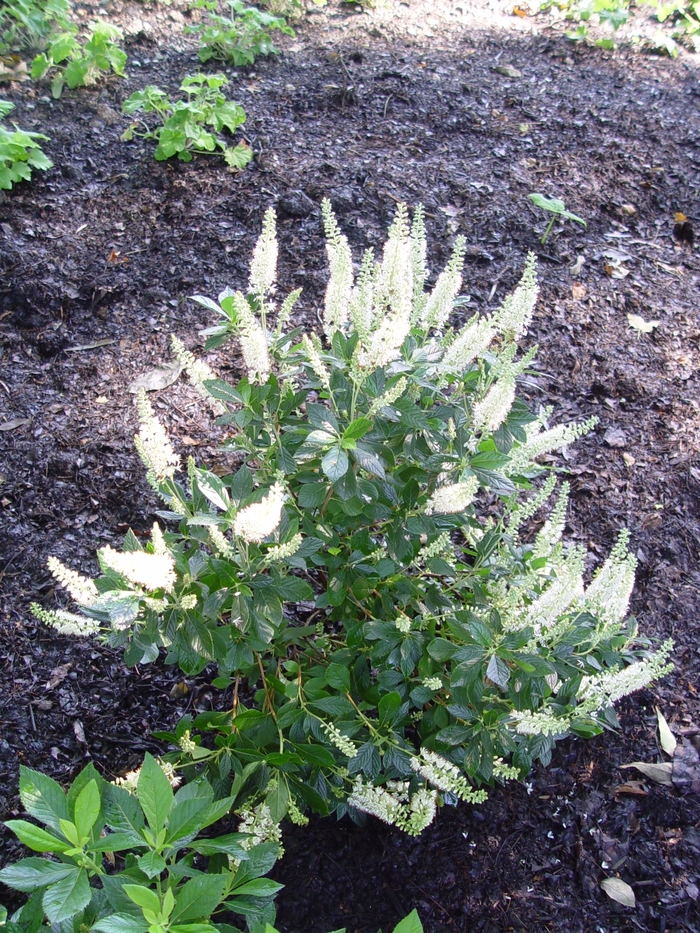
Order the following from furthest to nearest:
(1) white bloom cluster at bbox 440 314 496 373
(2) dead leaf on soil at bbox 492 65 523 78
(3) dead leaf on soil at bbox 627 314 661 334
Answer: (2) dead leaf on soil at bbox 492 65 523 78, (3) dead leaf on soil at bbox 627 314 661 334, (1) white bloom cluster at bbox 440 314 496 373

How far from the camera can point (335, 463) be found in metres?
1.65

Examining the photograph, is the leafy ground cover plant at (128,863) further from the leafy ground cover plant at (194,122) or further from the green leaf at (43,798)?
the leafy ground cover plant at (194,122)

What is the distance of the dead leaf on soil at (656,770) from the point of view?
2.49 m

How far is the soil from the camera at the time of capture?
229cm

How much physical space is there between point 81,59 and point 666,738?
218 inches

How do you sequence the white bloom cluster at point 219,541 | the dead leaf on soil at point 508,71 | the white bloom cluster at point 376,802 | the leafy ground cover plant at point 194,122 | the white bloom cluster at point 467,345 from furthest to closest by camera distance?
the dead leaf on soil at point 508,71 → the leafy ground cover plant at point 194,122 → the white bloom cluster at point 467,345 → the white bloom cluster at point 376,802 → the white bloom cluster at point 219,541

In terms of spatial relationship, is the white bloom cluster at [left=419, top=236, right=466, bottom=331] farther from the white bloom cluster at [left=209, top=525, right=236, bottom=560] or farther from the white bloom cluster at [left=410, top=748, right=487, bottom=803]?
the white bloom cluster at [left=410, top=748, right=487, bottom=803]

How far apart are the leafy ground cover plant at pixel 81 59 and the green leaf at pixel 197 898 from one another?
539 centimetres

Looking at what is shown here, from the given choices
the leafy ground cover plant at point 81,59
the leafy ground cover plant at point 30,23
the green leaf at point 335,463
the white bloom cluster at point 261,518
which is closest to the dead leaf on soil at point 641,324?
the green leaf at point 335,463

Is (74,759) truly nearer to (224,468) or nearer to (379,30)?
(224,468)

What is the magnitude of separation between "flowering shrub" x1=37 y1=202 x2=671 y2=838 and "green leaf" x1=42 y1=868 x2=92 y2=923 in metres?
0.49

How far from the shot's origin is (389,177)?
4637mm

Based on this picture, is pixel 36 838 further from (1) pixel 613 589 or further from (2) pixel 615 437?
(2) pixel 615 437

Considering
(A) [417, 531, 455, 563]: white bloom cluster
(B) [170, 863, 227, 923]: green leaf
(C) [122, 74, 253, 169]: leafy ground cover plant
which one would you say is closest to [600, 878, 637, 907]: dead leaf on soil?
(A) [417, 531, 455, 563]: white bloom cluster
